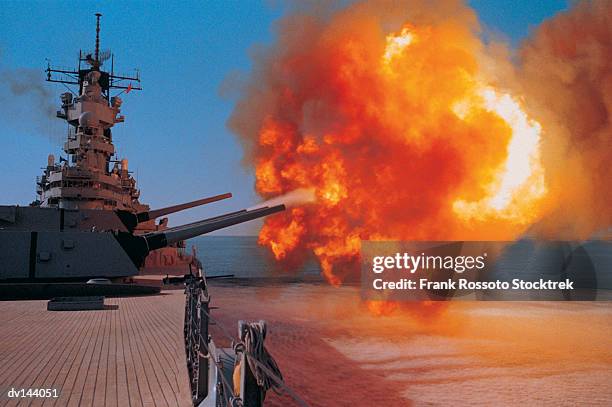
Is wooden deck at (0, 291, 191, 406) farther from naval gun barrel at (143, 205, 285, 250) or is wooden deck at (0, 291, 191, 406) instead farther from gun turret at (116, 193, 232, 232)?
gun turret at (116, 193, 232, 232)

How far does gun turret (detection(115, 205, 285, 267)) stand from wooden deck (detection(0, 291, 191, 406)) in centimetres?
524

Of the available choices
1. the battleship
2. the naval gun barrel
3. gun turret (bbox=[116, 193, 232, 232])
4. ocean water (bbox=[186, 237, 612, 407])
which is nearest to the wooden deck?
the battleship

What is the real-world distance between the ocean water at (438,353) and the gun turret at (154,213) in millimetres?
6103

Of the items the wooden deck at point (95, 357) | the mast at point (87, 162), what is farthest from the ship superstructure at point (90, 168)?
the wooden deck at point (95, 357)

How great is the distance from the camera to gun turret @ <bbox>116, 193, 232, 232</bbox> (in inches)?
1036

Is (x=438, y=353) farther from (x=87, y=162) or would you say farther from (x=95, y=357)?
(x=87, y=162)

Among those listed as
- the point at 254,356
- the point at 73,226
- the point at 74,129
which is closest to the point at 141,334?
the point at 254,356

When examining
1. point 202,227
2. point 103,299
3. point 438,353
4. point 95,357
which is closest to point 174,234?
point 202,227

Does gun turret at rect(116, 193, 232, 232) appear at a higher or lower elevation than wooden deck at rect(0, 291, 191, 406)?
higher

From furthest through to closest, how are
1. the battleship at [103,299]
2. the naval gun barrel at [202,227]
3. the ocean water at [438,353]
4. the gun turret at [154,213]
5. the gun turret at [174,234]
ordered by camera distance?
the gun turret at [154,213] → the naval gun barrel at [202,227] → the gun turret at [174,234] → the ocean water at [438,353] → the battleship at [103,299]

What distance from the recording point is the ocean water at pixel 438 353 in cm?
1307

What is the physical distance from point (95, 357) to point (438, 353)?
11.5m

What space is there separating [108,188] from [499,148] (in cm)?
2381

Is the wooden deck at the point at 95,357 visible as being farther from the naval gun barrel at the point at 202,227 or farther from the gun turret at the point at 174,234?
the naval gun barrel at the point at 202,227
